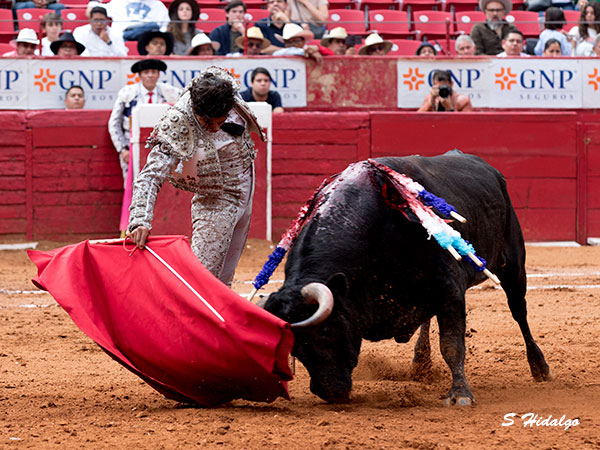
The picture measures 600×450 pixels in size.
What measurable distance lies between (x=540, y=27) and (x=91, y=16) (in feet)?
18.8

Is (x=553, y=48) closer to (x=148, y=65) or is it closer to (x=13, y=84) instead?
(x=148, y=65)

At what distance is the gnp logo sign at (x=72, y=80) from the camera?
31.5 feet

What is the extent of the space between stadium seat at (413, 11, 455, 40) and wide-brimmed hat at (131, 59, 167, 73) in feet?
13.4

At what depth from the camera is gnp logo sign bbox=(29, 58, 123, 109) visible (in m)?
9.61

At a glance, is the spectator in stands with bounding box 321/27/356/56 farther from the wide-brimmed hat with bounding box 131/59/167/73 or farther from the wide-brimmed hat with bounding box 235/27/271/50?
the wide-brimmed hat with bounding box 131/59/167/73

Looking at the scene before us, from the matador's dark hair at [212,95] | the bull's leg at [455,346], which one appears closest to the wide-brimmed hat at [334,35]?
the matador's dark hair at [212,95]

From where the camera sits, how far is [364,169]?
4309 mm

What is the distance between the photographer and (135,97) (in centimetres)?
920

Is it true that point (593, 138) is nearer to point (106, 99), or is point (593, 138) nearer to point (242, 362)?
point (106, 99)

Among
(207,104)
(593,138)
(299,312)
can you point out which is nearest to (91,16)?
(593,138)

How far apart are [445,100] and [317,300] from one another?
6546 millimetres

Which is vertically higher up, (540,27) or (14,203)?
(540,27)

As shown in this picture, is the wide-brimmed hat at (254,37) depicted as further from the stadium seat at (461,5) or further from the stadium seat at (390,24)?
the stadium seat at (461,5)

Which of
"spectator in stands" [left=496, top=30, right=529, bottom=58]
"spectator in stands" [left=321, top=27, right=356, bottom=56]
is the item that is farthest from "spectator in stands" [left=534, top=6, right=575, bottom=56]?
"spectator in stands" [left=321, top=27, right=356, bottom=56]
